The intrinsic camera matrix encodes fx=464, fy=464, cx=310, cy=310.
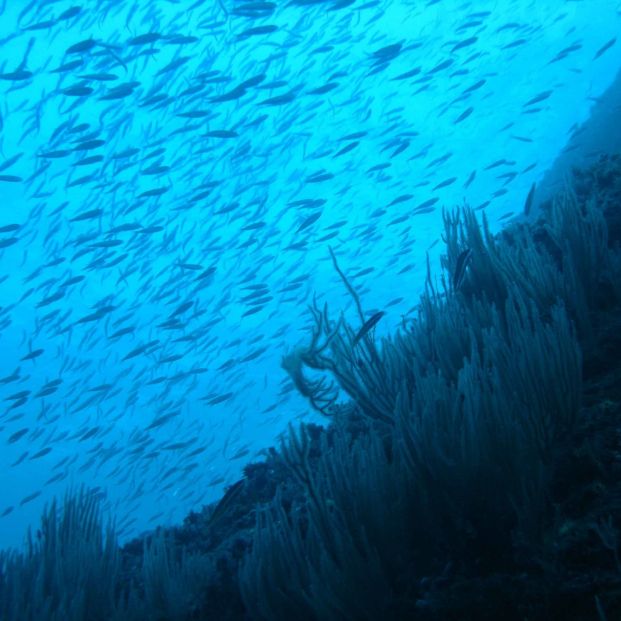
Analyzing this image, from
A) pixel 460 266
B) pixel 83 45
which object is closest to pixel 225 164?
pixel 83 45

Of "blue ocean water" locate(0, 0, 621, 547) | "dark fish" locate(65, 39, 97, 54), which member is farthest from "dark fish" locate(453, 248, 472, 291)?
"dark fish" locate(65, 39, 97, 54)

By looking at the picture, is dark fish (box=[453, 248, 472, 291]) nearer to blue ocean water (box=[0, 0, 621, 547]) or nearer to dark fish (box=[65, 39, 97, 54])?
blue ocean water (box=[0, 0, 621, 547])

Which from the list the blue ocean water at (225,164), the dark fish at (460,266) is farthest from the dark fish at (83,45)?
the dark fish at (460,266)

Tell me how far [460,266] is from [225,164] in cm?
2262

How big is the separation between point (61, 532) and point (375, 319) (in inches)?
130

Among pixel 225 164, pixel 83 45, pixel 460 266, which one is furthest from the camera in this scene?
pixel 225 164

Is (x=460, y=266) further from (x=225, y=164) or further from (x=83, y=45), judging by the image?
(x=225, y=164)

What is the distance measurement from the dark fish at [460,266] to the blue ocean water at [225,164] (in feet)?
25.2

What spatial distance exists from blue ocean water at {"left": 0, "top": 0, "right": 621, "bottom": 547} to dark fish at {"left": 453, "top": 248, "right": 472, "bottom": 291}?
768cm

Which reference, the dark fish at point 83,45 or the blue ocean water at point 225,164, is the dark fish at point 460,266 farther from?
the dark fish at point 83,45

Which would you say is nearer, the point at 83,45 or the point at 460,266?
the point at 460,266

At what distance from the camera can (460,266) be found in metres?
4.12

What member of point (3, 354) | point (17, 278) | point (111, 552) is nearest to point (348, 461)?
point (111, 552)

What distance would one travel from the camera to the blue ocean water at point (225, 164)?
1466cm
